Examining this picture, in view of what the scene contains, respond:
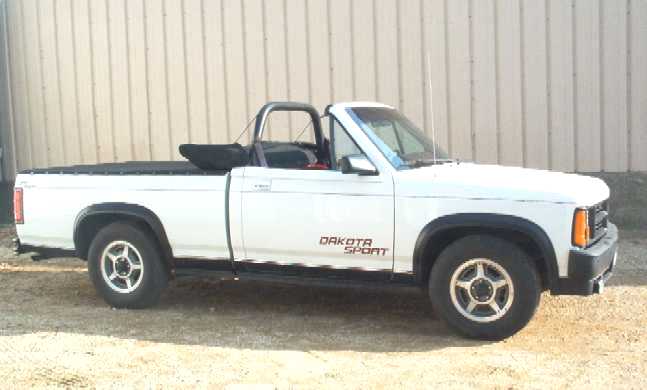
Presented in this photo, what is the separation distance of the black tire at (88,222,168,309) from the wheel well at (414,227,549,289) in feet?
7.55

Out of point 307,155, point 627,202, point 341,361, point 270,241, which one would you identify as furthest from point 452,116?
point 341,361

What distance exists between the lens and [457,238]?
20.0 ft

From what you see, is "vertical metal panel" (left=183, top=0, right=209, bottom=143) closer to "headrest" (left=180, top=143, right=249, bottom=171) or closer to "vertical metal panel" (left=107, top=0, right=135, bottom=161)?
"vertical metal panel" (left=107, top=0, right=135, bottom=161)

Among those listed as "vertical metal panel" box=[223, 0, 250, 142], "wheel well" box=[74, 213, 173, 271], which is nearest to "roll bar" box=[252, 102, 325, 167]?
"wheel well" box=[74, 213, 173, 271]

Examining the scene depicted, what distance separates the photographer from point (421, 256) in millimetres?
6098

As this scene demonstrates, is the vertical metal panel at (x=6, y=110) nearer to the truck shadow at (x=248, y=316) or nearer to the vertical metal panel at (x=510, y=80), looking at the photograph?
the truck shadow at (x=248, y=316)

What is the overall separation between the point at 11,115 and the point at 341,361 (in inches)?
363

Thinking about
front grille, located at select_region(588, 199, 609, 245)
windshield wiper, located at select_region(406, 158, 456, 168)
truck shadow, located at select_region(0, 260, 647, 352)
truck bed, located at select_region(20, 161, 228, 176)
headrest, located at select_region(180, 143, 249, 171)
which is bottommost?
truck shadow, located at select_region(0, 260, 647, 352)

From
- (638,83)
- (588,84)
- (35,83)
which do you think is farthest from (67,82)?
(638,83)

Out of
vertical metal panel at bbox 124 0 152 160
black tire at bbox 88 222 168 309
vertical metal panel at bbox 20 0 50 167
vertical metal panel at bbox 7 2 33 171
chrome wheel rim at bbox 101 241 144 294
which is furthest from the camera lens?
vertical metal panel at bbox 7 2 33 171

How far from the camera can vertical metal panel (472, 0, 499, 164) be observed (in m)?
10.9

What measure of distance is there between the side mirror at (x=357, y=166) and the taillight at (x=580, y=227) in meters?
1.49

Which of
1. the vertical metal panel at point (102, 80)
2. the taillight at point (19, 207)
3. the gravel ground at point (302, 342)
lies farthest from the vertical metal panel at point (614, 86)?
the taillight at point (19, 207)

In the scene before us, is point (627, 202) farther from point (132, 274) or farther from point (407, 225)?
point (132, 274)
